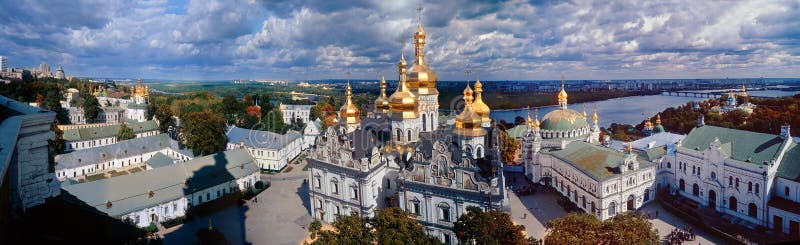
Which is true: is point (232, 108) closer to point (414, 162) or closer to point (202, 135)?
point (202, 135)

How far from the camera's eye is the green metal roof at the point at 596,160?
22.1m

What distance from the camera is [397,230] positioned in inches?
508

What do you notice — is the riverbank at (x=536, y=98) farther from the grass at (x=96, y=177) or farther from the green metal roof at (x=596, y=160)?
the grass at (x=96, y=177)

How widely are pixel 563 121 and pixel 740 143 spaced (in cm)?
986

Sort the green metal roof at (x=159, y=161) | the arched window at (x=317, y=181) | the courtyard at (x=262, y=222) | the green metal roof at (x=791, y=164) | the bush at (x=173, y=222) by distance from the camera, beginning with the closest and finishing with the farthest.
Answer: the green metal roof at (x=791, y=164) < the courtyard at (x=262, y=222) < the bush at (x=173, y=222) < the arched window at (x=317, y=181) < the green metal roof at (x=159, y=161)

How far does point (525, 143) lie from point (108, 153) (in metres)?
30.7

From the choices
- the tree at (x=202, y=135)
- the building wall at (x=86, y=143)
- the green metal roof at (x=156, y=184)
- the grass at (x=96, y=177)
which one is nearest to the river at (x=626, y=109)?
the green metal roof at (x=156, y=184)

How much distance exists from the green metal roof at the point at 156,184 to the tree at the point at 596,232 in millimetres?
18870

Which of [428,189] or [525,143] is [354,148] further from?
[525,143]

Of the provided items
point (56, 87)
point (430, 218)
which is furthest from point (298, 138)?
point (56, 87)

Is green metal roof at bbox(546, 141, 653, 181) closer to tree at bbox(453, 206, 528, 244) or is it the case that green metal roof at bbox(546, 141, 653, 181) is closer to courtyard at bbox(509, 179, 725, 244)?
courtyard at bbox(509, 179, 725, 244)

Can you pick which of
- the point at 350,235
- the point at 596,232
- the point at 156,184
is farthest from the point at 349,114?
the point at 596,232

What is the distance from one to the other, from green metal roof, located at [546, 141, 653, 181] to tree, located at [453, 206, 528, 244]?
10.3m

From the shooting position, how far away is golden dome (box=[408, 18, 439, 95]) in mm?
23953
